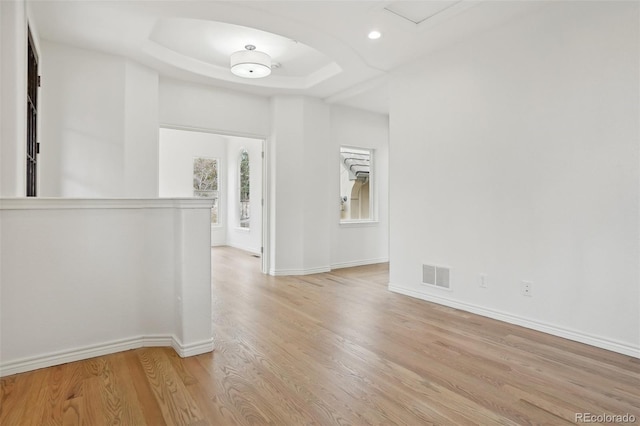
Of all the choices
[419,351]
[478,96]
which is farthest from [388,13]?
[419,351]

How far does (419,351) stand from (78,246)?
247 centimetres

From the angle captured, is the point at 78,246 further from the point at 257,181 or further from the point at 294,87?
the point at 257,181

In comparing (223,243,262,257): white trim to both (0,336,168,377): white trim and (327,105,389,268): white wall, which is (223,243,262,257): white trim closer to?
(327,105,389,268): white wall

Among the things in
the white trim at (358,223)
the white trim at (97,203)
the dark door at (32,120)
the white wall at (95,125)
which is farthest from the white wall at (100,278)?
the white trim at (358,223)

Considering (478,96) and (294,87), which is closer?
(478,96)

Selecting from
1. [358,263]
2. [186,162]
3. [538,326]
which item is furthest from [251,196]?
[538,326]

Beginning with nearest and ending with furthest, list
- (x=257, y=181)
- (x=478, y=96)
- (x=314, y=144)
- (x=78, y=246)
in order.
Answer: (x=78, y=246), (x=478, y=96), (x=314, y=144), (x=257, y=181)

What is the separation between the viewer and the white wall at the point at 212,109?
4586 mm

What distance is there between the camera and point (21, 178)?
98.6 inches

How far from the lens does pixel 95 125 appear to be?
3.85 m

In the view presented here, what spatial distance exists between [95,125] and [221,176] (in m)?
5.31

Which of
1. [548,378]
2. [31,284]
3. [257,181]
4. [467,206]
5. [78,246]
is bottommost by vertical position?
[548,378]

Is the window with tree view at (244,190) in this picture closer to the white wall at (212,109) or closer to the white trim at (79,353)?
the white wall at (212,109)

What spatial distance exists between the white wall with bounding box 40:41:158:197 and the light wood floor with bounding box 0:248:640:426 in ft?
7.01
